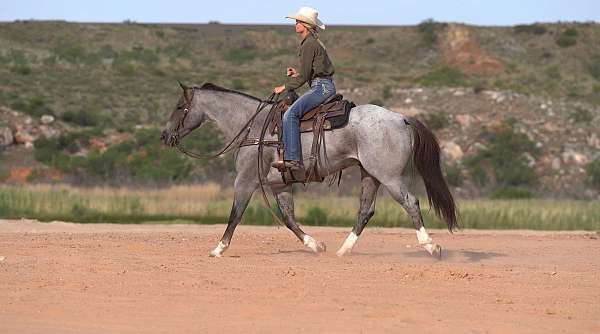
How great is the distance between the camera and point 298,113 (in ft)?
43.5

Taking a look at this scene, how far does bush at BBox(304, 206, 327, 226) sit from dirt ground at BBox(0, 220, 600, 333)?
7.35 meters

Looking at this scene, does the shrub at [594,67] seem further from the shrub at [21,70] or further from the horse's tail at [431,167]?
the horse's tail at [431,167]

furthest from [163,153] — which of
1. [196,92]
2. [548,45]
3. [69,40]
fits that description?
[548,45]

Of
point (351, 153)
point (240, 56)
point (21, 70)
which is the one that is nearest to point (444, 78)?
point (240, 56)

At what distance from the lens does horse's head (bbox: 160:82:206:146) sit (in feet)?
46.2

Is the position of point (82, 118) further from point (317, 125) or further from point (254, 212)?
point (317, 125)

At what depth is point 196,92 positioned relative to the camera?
46.3 feet

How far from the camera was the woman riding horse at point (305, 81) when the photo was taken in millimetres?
13188

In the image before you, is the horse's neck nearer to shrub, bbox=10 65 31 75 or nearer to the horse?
the horse

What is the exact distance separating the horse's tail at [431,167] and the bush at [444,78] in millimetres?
40806

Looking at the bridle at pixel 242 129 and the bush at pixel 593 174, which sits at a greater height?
the bridle at pixel 242 129

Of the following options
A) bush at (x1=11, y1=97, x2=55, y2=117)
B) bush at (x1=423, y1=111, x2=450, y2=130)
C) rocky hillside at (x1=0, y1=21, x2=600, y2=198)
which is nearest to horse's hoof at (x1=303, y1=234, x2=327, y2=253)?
rocky hillside at (x1=0, y1=21, x2=600, y2=198)

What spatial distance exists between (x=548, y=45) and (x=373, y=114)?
67166 mm

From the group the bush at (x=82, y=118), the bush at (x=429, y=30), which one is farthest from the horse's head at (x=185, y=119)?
the bush at (x=429, y=30)
